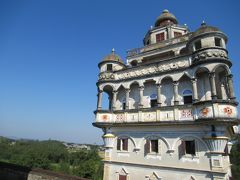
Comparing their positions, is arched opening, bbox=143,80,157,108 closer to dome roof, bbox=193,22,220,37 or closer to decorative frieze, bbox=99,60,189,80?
decorative frieze, bbox=99,60,189,80

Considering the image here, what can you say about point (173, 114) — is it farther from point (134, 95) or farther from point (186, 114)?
point (134, 95)

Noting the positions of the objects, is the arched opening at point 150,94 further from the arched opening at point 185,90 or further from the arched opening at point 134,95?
the arched opening at point 185,90

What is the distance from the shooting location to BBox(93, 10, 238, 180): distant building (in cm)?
1683

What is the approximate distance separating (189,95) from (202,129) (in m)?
4.32

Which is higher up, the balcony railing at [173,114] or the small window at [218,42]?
the small window at [218,42]

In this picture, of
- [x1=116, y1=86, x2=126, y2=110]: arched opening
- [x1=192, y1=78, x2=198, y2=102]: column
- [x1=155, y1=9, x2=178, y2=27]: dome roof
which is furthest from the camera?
[x1=155, y1=9, x2=178, y2=27]: dome roof

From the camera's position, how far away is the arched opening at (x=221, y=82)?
20047mm

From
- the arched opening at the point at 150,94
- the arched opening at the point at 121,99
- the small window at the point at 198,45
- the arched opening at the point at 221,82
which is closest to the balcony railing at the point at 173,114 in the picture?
the arched opening at the point at 121,99

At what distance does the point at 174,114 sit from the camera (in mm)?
18984

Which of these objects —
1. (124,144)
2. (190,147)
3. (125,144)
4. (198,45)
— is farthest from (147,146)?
(198,45)

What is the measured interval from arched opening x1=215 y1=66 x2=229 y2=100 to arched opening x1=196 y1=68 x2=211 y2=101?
124cm

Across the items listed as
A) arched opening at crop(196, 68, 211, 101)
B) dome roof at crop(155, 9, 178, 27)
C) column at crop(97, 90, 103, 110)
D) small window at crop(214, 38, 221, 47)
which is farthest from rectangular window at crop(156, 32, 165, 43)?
column at crop(97, 90, 103, 110)

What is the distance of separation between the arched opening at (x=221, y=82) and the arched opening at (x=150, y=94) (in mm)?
6695

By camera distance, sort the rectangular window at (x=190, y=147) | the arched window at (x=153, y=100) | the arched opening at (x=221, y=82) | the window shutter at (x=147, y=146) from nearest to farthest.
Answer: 1. the rectangular window at (x=190, y=147)
2. the arched opening at (x=221, y=82)
3. the window shutter at (x=147, y=146)
4. the arched window at (x=153, y=100)
